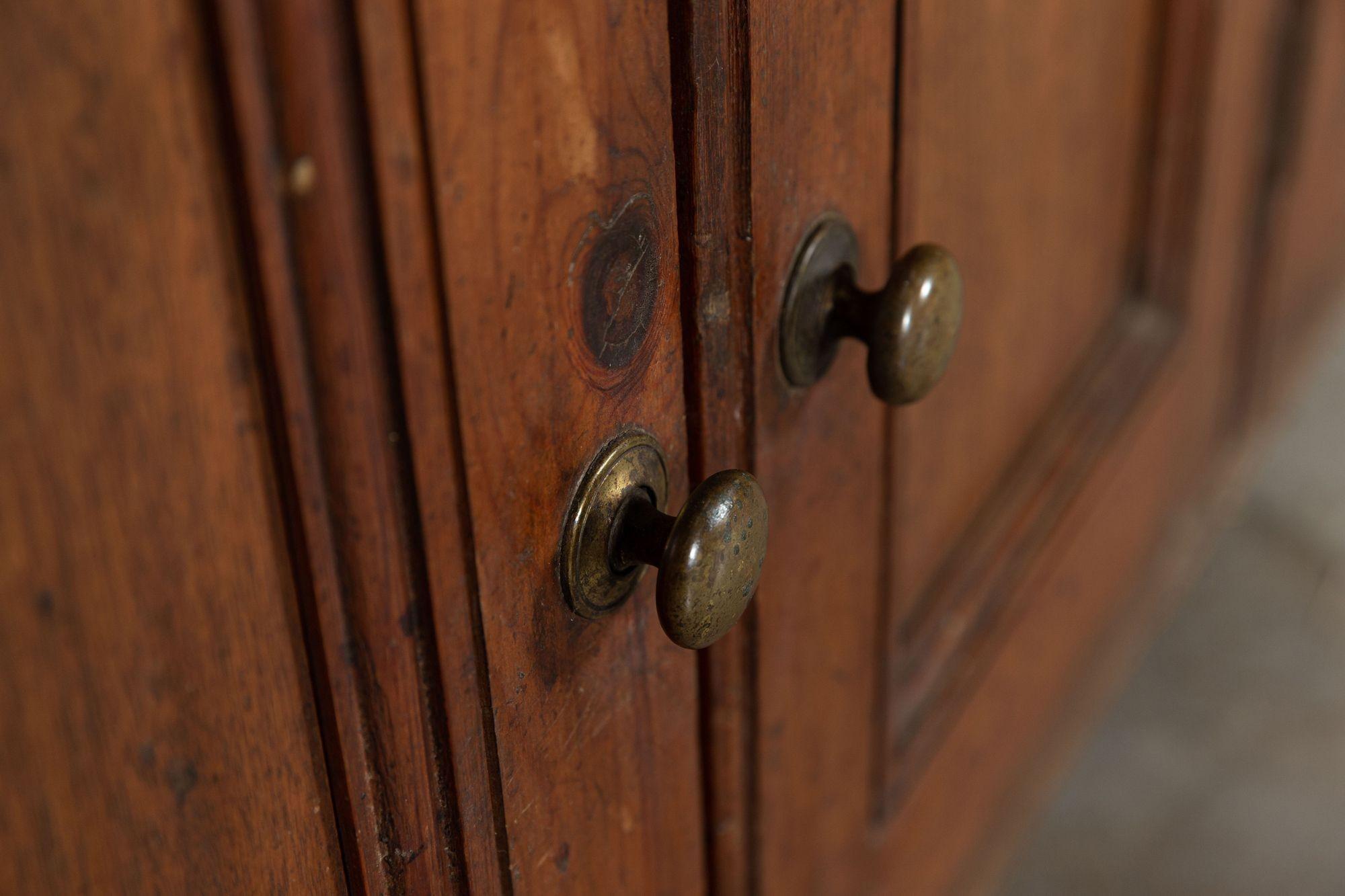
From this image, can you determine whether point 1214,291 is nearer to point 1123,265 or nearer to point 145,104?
point 1123,265

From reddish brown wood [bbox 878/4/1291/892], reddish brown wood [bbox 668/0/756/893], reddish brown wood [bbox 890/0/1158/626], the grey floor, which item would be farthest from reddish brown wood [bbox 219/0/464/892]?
the grey floor

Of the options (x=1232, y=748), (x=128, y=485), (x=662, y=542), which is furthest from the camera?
(x=1232, y=748)

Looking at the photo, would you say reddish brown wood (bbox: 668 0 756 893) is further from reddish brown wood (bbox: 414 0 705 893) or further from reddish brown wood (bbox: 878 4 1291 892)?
reddish brown wood (bbox: 878 4 1291 892)

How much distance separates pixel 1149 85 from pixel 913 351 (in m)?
0.52

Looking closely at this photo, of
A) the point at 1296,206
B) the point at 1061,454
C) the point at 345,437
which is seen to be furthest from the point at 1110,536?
the point at 345,437

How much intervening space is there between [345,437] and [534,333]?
0.06m

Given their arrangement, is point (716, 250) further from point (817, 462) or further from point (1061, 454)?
point (1061, 454)

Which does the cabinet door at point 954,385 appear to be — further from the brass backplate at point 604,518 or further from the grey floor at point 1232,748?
the grey floor at point 1232,748

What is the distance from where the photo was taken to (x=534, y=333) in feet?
1.06

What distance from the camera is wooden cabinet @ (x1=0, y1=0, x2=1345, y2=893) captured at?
23 cm

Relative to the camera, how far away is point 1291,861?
1.10m

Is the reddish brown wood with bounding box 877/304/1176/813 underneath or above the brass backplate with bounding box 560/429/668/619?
underneath

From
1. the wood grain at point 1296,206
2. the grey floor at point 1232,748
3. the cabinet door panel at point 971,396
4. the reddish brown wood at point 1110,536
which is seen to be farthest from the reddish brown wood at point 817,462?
the wood grain at point 1296,206

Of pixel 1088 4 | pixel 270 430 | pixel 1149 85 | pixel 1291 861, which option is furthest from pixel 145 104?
pixel 1291 861
